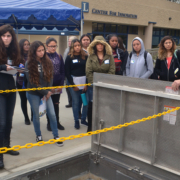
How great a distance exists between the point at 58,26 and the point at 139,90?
632cm

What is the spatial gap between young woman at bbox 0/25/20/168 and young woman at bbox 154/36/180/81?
8.39 feet

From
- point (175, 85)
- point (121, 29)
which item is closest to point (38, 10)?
point (175, 85)

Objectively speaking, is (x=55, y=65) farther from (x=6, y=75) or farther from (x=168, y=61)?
(x=168, y=61)

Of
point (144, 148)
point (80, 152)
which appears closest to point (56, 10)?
point (80, 152)

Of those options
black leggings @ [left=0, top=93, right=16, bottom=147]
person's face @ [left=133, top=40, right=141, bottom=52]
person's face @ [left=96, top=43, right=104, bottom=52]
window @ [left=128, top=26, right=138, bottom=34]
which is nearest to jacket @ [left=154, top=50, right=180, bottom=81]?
person's face @ [left=133, top=40, right=141, bottom=52]

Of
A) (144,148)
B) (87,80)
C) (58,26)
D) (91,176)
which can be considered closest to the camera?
(144,148)

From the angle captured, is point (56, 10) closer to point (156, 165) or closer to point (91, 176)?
point (91, 176)

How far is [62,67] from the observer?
15.5 feet

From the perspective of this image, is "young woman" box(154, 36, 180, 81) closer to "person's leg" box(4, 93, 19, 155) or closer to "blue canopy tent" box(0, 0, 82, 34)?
"person's leg" box(4, 93, 19, 155)

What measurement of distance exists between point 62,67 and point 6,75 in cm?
147

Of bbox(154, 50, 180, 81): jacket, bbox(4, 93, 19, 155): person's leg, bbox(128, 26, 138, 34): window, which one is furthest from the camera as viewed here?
bbox(128, 26, 138, 34): window

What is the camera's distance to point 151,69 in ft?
14.7

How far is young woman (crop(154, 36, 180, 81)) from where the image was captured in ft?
13.9

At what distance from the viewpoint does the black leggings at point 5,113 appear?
131 inches
